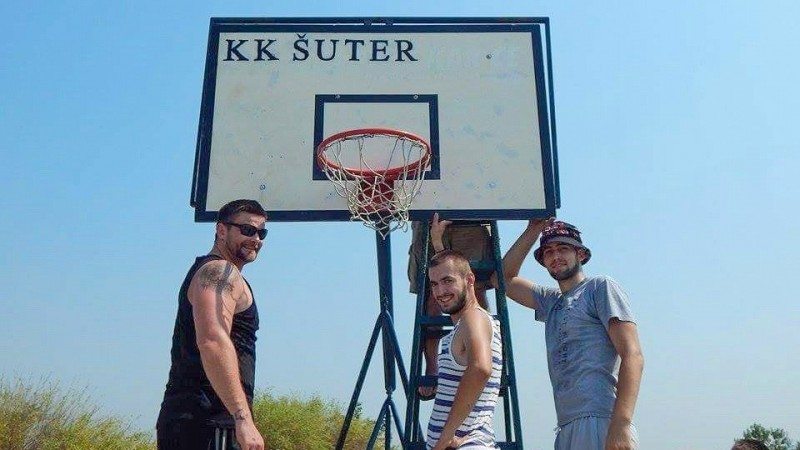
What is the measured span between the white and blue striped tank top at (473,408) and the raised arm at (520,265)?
113 cm

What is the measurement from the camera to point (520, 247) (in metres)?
5.14

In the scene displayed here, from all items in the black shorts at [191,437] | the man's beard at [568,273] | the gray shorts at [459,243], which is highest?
the gray shorts at [459,243]

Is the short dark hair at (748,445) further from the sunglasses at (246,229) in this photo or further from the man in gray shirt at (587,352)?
the sunglasses at (246,229)

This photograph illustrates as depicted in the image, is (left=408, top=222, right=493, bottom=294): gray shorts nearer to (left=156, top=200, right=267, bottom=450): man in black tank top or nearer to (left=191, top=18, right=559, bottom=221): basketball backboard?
(left=191, top=18, right=559, bottom=221): basketball backboard

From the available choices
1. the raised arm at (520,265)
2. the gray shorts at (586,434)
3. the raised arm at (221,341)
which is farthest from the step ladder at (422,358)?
the raised arm at (221,341)

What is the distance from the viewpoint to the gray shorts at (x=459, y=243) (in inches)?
211

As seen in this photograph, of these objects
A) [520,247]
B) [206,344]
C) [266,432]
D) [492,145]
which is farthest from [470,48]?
[266,432]

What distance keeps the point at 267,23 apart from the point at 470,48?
5.69 feet

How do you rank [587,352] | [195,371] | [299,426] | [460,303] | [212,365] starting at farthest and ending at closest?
1. [299,426]
2. [587,352]
3. [460,303]
4. [195,371]
5. [212,365]

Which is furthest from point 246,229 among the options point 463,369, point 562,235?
point 562,235

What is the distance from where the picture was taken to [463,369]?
3.33 meters

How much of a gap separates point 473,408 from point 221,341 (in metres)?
1.14

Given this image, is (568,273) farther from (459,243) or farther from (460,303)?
(459,243)

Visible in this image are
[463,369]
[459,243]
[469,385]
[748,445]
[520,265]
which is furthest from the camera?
[459,243]
